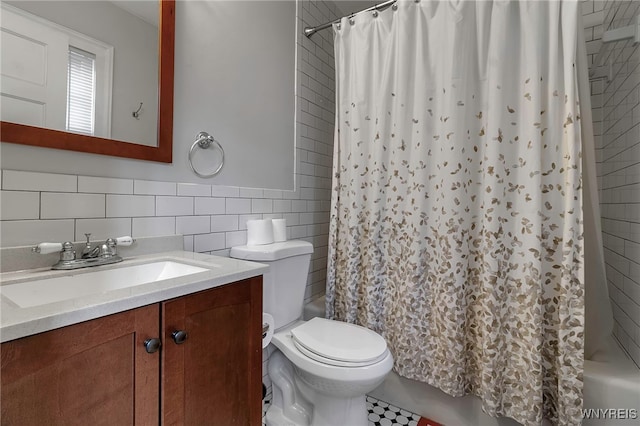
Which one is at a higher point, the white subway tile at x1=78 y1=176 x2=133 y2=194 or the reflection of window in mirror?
the reflection of window in mirror

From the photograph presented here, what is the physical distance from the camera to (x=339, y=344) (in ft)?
4.23

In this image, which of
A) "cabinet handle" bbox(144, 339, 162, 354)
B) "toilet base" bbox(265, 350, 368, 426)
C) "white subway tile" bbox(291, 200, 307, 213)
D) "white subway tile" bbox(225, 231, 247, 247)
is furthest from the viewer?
"white subway tile" bbox(291, 200, 307, 213)

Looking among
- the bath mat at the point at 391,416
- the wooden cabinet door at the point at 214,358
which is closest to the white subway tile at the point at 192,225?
the wooden cabinet door at the point at 214,358

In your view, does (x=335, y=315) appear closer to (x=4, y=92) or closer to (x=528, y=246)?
(x=528, y=246)

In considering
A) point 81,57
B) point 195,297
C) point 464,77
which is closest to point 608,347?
point 464,77

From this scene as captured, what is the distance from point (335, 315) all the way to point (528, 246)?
1058mm

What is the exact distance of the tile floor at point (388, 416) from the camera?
4.87 feet

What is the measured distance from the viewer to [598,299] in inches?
53.2

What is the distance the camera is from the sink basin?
0.75 metres

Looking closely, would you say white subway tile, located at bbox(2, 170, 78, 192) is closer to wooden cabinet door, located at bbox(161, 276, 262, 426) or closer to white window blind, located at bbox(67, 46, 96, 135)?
white window blind, located at bbox(67, 46, 96, 135)

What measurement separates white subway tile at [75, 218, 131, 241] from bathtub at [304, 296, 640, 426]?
147 cm

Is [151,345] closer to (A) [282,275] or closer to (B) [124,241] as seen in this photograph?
(B) [124,241]

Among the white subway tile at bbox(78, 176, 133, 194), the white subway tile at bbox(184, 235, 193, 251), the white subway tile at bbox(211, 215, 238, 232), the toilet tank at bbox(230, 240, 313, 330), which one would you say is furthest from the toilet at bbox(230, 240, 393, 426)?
the white subway tile at bbox(78, 176, 133, 194)

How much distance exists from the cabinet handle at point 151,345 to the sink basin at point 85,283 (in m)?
0.22
